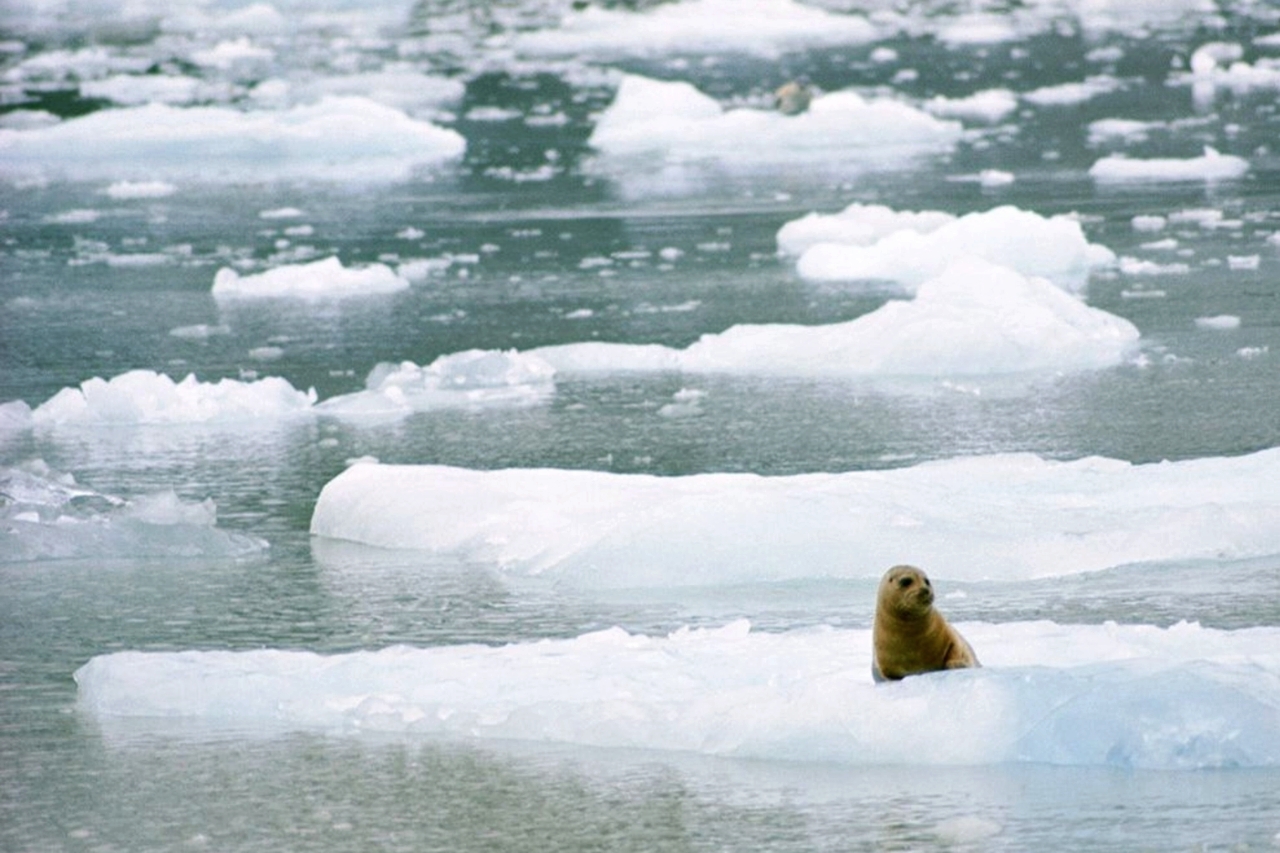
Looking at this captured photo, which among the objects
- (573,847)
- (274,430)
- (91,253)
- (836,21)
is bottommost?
(573,847)

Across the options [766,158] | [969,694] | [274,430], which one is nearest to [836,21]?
[766,158]

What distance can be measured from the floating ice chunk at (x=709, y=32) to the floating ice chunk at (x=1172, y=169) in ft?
40.1

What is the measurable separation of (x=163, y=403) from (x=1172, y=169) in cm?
888

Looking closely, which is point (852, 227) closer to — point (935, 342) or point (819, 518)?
point (935, 342)

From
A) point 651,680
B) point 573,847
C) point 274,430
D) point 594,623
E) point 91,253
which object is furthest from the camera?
point 91,253

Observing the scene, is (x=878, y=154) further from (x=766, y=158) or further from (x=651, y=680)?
(x=651, y=680)

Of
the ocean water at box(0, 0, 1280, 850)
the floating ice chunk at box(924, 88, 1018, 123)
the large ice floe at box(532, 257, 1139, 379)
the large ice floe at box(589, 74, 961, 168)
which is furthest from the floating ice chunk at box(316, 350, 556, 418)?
the floating ice chunk at box(924, 88, 1018, 123)

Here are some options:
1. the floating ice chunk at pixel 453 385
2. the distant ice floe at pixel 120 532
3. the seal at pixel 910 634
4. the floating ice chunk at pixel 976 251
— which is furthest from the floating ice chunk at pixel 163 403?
the seal at pixel 910 634

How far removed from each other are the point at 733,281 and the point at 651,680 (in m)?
7.55

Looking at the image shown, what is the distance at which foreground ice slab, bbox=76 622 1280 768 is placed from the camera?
15.2ft

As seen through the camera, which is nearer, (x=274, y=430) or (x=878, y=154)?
(x=274, y=430)

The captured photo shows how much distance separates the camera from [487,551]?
6.97 meters

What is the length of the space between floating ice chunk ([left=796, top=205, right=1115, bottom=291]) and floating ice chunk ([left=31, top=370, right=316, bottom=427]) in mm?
4027

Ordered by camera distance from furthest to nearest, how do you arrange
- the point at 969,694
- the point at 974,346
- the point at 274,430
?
the point at 974,346, the point at 274,430, the point at 969,694
